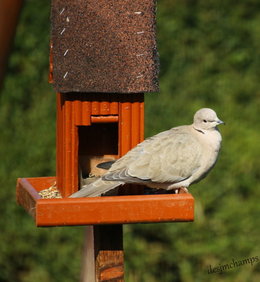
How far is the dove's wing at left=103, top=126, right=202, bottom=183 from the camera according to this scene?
4250 millimetres

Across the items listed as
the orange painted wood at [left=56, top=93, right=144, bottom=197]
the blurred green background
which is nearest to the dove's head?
the orange painted wood at [left=56, top=93, right=144, bottom=197]

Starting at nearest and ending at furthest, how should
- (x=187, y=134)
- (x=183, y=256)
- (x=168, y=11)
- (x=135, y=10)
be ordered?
(x=135, y=10) → (x=187, y=134) → (x=183, y=256) → (x=168, y=11)

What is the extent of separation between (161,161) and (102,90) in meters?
0.54

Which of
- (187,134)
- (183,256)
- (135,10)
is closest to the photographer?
(135,10)

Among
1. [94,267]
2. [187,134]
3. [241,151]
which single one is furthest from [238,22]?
[94,267]

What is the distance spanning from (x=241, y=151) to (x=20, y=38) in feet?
7.94

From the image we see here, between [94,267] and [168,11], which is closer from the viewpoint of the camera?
[94,267]

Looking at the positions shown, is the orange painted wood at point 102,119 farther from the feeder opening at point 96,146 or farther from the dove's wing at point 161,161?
the feeder opening at point 96,146

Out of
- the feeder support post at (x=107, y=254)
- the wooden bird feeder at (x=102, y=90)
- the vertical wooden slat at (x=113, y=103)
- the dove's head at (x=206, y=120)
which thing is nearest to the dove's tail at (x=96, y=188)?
the wooden bird feeder at (x=102, y=90)

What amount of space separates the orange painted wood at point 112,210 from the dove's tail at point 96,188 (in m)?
0.23

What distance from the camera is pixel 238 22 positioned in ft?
25.5

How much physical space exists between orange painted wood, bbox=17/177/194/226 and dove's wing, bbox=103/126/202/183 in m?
0.30

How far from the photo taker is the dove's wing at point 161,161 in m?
4.25

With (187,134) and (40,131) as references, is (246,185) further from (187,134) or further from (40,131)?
(187,134)
